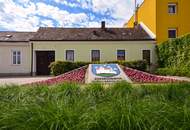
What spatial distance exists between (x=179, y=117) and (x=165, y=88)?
323 centimetres

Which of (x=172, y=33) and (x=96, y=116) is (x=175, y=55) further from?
(x=96, y=116)

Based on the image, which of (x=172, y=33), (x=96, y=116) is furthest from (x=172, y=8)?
(x=96, y=116)

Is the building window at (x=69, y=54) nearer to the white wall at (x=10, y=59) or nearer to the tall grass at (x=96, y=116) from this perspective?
the white wall at (x=10, y=59)

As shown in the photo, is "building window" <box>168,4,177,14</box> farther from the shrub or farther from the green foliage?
the shrub

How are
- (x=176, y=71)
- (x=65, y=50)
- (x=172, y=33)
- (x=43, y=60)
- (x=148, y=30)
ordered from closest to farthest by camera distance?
(x=176, y=71) → (x=65, y=50) → (x=43, y=60) → (x=172, y=33) → (x=148, y=30)

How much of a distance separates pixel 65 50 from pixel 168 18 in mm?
11524

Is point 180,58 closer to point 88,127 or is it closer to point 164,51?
point 164,51

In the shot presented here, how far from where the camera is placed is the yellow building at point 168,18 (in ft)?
121

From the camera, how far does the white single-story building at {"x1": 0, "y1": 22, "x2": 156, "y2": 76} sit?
34.8m

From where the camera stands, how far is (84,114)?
489cm

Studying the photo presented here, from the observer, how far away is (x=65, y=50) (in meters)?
34.8

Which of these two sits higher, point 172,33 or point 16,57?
point 172,33

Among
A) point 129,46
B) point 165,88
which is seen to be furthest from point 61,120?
point 129,46

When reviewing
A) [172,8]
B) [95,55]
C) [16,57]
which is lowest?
[16,57]
